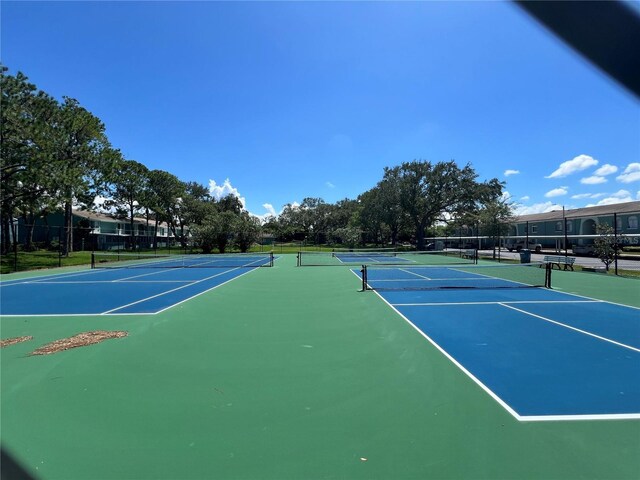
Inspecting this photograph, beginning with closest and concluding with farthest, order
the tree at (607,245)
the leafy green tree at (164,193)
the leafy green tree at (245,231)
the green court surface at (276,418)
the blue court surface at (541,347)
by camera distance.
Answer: the green court surface at (276,418) < the blue court surface at (541,347) < the tree at (607,245) < the leafy green tree at (245,231) < the leafy green tree at (164,193)

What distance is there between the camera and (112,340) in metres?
6.53

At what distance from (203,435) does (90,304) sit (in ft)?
30.7

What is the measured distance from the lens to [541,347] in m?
6.08

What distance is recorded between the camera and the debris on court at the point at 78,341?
6.01 m

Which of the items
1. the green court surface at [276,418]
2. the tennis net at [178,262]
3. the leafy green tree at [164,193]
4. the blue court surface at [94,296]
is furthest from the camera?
the leafy green tree at [164,193]

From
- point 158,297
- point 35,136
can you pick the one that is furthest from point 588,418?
point 35,136

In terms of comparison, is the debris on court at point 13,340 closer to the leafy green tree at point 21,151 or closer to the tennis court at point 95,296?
the tennis court at point 95,296

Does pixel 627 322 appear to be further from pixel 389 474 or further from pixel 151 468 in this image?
pixel 151 468

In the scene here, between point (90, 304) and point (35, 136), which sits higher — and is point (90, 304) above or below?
below

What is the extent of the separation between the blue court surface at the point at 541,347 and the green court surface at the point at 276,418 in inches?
14.1

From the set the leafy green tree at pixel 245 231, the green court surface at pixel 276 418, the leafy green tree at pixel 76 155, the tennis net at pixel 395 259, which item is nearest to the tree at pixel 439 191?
the tennis net at pixel 395 259

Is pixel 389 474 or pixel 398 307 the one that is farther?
pixel 398 307

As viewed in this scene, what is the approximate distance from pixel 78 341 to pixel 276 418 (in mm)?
5096

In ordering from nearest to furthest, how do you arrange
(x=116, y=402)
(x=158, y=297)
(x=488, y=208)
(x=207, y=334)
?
(x=116, y=402), (x=207, y=334), (x=158, y=297), (x=488, y=208)
